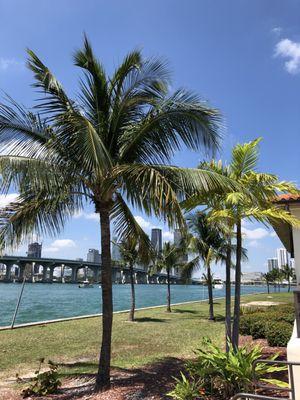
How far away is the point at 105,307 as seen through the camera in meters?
8.23

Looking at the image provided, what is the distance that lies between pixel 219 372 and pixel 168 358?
17.6 feet

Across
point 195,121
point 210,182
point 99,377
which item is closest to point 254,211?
point 210,182

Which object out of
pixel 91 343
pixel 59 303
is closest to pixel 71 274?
pixel 59 303

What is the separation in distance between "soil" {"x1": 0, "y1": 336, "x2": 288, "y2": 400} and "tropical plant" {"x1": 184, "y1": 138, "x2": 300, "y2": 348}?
192cm

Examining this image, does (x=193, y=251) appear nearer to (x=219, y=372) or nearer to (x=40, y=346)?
(x=40, y=346)

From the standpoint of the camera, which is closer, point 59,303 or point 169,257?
point 169,257

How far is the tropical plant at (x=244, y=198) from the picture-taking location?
318 inches

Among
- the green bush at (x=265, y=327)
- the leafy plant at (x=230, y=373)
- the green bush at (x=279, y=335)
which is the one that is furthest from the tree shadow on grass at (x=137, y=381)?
the green bush at (x=265, y=327)

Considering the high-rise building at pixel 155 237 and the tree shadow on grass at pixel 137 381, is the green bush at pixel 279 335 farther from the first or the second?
the high-rise building at pixel 155 237

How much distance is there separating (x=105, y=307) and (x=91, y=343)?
23.8 feet

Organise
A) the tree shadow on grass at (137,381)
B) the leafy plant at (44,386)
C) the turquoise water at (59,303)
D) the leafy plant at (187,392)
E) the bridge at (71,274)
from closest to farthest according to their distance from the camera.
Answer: the leafy plant at (187,392) < the tree shadow on grass at (137,381) < the leafy plant at (44,386) < the turquoise water at (59,303) < the bridge at (71,274)

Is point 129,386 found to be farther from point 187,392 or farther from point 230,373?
point 230,373

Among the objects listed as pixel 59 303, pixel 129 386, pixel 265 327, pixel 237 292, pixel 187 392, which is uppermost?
pixel 237 292

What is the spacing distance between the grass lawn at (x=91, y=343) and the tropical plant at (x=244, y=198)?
13.8 feet
